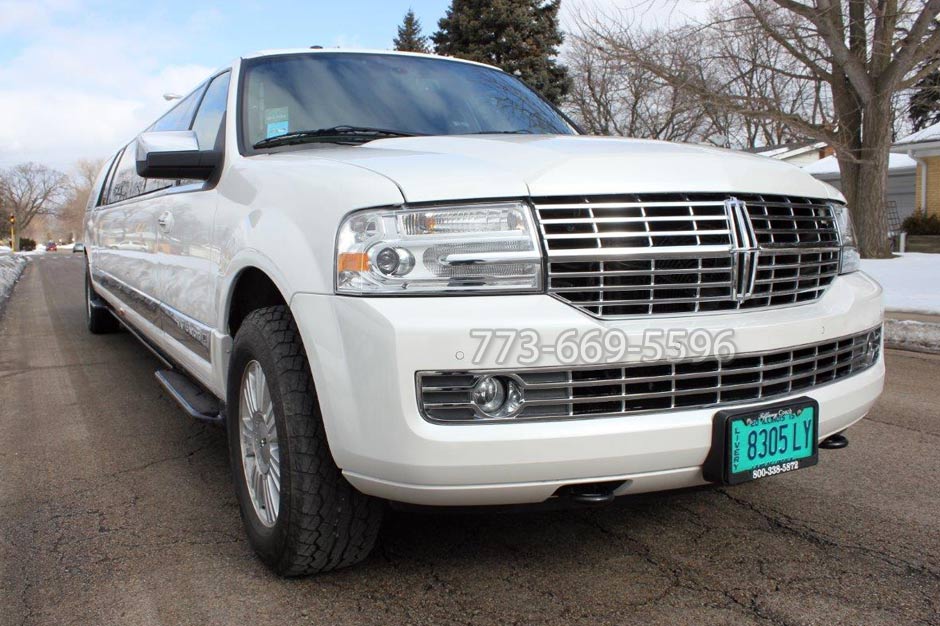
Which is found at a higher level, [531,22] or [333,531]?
[531,22]

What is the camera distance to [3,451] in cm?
415

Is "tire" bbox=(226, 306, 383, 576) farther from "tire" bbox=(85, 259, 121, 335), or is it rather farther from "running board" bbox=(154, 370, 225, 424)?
"tire" bbox=(85, 259, 121, 335)

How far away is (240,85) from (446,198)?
177cm

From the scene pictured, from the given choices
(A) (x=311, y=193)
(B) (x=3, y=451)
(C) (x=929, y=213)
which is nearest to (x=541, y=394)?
(A) (x=311, y=193)

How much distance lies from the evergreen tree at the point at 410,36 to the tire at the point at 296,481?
40.7 metres

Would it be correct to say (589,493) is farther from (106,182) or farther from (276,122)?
(106,182)

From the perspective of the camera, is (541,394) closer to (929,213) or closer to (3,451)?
(3,451)

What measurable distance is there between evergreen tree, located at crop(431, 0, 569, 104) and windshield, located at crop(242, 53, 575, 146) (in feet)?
83.8

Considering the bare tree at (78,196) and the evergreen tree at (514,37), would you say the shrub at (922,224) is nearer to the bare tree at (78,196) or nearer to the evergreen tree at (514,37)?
the evergreen tree at (514,37)

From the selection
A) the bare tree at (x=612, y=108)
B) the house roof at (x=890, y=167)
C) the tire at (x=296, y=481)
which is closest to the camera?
the tire at (x=296, y=481)

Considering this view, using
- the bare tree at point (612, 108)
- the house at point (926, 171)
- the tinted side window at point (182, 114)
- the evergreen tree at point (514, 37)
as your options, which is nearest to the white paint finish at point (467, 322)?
the tinted side window at point (182, 114)

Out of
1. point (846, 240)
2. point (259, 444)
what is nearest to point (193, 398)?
point (259, 444)

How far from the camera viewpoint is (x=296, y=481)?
2.38m

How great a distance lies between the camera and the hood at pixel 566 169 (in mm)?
2281
